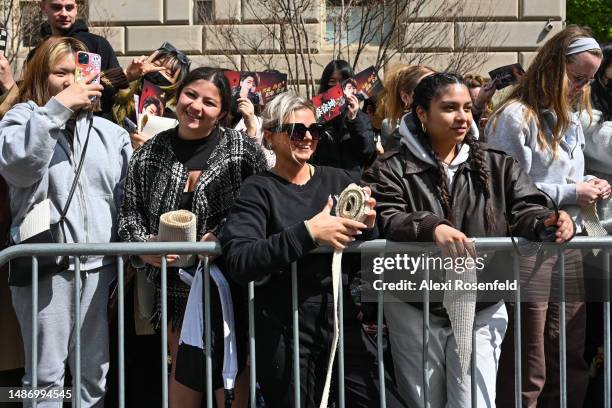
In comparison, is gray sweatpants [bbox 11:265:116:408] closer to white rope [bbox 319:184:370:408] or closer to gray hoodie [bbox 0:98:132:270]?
gray hoodie [bbox 0:98:132:270]

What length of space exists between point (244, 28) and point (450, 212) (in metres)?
9.43

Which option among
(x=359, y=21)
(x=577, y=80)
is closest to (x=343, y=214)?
(x=577, y=80)

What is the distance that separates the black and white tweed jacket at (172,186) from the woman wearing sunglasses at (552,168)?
1387 mm

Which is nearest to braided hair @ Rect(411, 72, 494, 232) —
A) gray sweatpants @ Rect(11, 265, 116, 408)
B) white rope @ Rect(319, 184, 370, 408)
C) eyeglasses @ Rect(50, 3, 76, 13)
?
white rope @ Rect(319, 184, 370, 408)

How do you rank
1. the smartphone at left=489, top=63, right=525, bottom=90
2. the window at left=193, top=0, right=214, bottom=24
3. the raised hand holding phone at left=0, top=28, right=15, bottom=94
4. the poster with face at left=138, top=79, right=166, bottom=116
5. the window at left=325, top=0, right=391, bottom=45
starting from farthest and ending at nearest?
the window at left=193, top=0, right=214, bottom=24 → the window at left=325, top=0, right=391, bottom=45 → the smartphone at left=489, top=63, right=525, bottom=90 → the poster with face at left=138, top=79, right=166, bottom=116 → the raised hand holding phone at left=0, top=28, right=15, bottom=94

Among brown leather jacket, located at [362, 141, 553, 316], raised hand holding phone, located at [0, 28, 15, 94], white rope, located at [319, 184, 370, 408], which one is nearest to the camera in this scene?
white rope, located at [319, 184, 370, 408]

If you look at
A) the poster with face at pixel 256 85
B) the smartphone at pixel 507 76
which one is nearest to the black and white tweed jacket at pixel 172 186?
the poster with face at pixel 256 85

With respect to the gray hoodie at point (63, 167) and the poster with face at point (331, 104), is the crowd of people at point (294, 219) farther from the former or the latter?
the poster with face at point (331, 104)

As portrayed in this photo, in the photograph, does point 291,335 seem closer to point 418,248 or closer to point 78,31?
point 418,248

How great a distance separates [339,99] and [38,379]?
98.9 inches

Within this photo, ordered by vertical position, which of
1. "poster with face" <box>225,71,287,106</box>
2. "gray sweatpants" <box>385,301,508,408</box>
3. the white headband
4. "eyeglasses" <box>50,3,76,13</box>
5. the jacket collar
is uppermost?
"eyeglasses" <box>50,3,76,13</box>

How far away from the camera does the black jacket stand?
6.20 metres

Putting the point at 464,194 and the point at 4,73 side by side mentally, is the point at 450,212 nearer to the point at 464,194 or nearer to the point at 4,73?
the point at 464,194

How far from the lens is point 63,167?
15.7 feet
